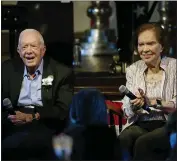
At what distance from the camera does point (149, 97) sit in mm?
2658

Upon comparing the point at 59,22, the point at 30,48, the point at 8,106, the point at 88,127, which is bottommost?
the point at 88,127

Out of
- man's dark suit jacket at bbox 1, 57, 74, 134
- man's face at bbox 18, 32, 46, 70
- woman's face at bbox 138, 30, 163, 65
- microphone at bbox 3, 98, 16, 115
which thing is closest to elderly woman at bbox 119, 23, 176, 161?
woman's face at bbox 138, 30, 163, 65

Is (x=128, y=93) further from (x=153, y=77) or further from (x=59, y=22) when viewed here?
(x=59, y=22)

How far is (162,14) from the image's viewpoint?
2.66m

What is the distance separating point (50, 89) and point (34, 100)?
11 cm

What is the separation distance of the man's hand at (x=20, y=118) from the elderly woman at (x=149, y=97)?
530mm

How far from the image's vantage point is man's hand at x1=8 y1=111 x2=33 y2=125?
270 centimetres

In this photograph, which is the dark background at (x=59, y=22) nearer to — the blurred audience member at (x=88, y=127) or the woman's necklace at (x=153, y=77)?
the woman's necklace at (x=153, y=77)

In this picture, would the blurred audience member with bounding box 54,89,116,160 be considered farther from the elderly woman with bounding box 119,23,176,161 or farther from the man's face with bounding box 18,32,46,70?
the man's face with bounding box 18,32,46,70

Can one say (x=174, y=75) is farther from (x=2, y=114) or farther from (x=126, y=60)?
(x=2, y=114)

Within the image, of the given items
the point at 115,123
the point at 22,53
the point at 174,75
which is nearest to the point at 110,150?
the point at 115,123

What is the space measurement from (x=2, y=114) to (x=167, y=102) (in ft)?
3.06

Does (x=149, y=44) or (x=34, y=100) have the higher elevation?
(x=149, y=44)

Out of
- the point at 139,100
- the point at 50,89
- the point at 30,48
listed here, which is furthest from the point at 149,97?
the point at 30,48
